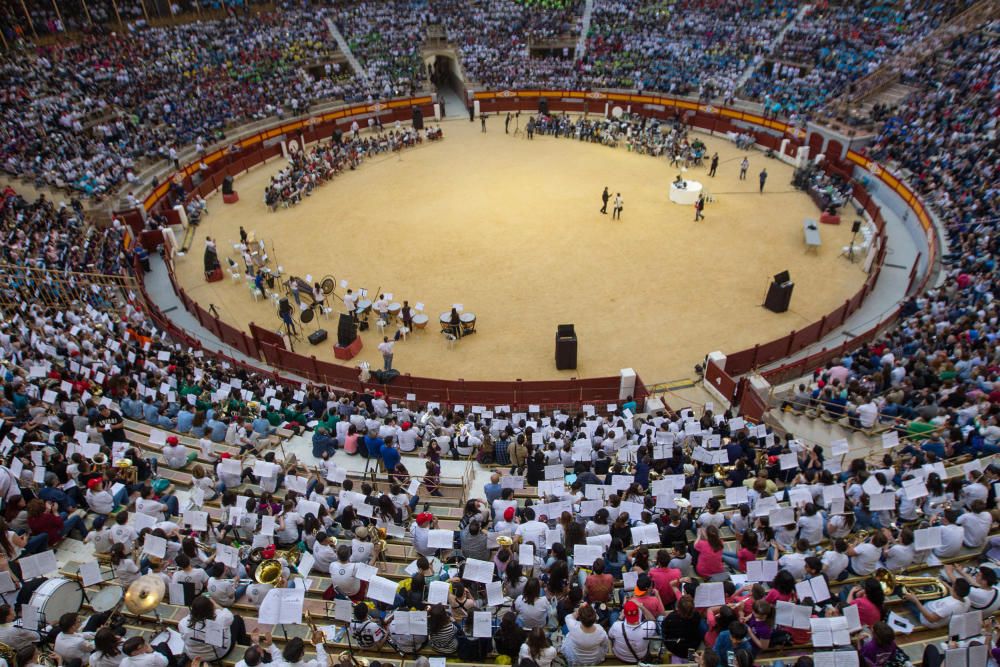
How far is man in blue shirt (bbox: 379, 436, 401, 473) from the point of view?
1488 centimetres

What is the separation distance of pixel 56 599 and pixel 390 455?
6.75 m

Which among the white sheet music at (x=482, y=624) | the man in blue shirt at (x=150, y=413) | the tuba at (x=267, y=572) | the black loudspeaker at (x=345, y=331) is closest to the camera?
the white sheet music at (x=482, y=624)

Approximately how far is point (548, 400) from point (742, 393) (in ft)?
20.0

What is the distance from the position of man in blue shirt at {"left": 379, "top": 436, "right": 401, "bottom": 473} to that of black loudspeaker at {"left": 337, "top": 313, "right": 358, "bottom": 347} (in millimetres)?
9647

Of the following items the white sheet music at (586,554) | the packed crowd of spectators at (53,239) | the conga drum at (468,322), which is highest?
the packed crowd of spectators at (53,239)

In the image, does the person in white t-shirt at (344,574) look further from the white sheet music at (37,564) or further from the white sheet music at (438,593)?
the white sheet music at (37,564)

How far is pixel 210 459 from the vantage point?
1533cm

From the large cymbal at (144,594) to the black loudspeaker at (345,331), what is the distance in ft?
45.6

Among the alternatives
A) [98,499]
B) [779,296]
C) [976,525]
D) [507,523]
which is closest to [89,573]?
[98,499]

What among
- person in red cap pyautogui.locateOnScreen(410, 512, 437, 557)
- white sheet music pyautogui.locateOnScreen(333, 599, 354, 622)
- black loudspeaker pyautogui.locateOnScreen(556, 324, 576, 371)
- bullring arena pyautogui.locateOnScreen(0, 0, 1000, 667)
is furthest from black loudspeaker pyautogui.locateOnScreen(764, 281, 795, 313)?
white sheet music pyautogui.locateOnScreen(333, 599, 354, 622)

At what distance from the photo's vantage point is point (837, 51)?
46281mm

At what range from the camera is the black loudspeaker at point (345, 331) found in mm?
23766

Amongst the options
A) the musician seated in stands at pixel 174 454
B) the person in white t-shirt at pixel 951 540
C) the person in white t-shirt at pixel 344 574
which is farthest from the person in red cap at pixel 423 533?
the person in white t-shirt at pixel 951 540

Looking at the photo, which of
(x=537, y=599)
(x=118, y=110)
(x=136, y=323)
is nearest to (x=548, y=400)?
(x=537, y=599)
